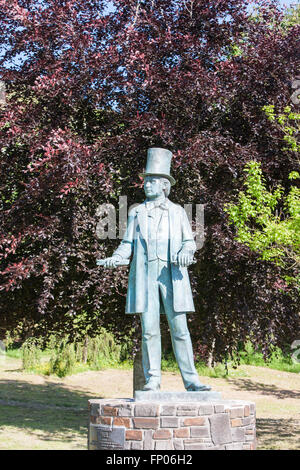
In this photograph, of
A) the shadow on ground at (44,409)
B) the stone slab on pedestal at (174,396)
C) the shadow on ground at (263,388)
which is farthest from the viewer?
the shadow on ground at (263,388)

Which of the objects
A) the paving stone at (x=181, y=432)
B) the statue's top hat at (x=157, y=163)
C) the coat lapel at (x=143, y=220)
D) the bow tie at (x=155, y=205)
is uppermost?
the statue's top hat at (x=157, y=163)

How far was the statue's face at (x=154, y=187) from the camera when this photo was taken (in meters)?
6.67

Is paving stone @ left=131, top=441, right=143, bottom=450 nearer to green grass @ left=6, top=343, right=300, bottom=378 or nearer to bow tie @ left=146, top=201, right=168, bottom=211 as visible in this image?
bow tie @ left=146, top=201, right=168, bottom=211

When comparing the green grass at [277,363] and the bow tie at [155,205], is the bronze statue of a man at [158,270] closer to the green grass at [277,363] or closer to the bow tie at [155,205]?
the bow tie at [155,205]

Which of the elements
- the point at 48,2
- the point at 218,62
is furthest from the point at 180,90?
the point at 48,2

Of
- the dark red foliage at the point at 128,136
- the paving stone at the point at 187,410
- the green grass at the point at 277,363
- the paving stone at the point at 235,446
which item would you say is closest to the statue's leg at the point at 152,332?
the paving stone at the point at 187,410

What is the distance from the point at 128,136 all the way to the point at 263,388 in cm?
1125

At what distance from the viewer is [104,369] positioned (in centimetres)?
2044

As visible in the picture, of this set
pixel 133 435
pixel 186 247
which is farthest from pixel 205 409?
pixel 186 247

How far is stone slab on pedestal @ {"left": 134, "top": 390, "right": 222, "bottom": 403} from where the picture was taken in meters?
6.01

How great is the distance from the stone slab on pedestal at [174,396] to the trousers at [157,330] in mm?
236

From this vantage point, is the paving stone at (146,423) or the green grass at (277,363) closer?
the paving stone at (146,423)

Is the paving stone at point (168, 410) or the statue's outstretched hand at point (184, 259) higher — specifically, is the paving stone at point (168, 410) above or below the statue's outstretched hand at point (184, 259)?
below

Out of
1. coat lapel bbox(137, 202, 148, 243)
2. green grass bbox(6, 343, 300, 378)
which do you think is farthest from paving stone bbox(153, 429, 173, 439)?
green grass bbox(6, 343, 300, 378)
